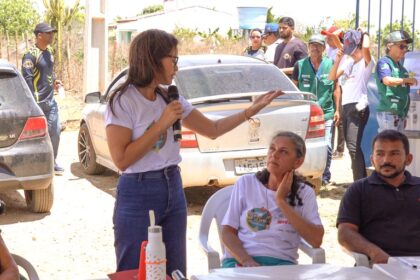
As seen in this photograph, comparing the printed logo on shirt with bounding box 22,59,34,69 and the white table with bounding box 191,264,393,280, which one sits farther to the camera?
the printed logo on shirt with bounding box 22,59,34,69

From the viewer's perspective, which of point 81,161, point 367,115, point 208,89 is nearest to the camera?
point 208,89

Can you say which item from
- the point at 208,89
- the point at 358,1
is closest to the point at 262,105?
the point at 208,89

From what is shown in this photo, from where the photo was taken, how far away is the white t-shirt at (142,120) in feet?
11.6

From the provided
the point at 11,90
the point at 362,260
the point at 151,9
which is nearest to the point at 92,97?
the point at 11,90

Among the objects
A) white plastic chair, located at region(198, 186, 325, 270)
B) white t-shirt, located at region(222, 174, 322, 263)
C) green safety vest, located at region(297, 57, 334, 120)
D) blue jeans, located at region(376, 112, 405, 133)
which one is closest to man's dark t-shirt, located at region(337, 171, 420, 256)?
white t-shirt, located at region(222, 174, 322, 263)

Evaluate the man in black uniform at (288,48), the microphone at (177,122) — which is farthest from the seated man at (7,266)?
the man in black uniform at (288,48)

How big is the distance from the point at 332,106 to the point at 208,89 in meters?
1.87

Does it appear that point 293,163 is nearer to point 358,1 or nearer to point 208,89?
point 208,89

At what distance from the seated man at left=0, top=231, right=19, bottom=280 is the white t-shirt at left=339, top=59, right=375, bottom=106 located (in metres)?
5.65

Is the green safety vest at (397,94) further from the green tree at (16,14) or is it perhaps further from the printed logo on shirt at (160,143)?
the green tree at (16,14)

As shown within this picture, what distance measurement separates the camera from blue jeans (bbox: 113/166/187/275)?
364 centimetres

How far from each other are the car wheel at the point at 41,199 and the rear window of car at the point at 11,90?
3.10 feet

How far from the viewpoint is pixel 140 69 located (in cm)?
356

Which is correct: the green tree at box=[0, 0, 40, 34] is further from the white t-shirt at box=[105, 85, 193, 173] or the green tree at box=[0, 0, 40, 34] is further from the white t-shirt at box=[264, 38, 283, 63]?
the white t-shirt at box=[105, 85, 193, 173]
